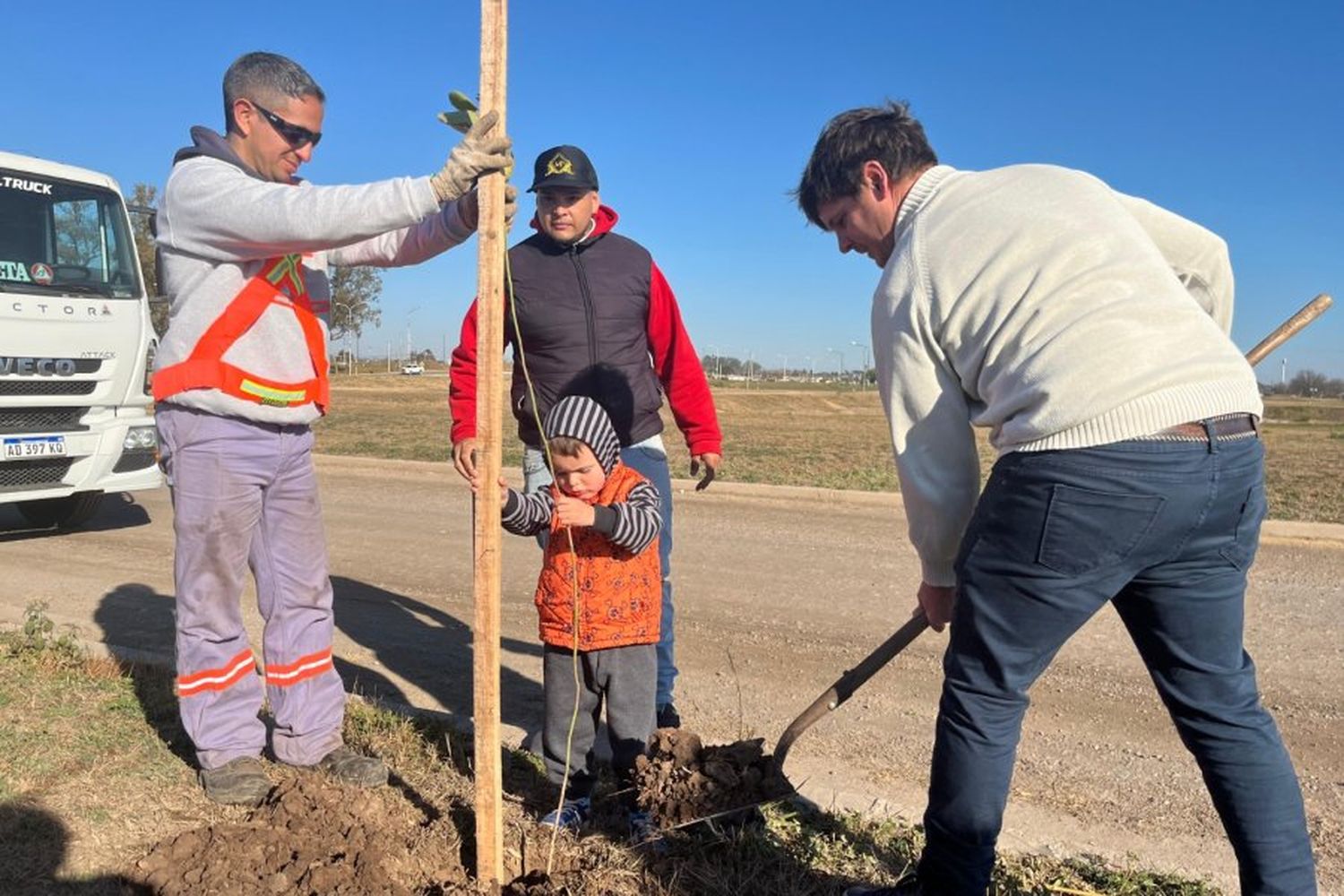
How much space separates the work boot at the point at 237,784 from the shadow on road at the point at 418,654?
86cm

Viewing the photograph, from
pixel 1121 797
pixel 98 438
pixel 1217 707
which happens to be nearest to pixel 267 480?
pixel 1217 707

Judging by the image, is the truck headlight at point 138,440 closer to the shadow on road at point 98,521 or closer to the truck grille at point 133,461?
the truck grille at point 133,461

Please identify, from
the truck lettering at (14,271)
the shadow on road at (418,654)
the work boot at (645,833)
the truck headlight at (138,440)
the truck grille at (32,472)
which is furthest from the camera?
the truck headlight at (138,440)

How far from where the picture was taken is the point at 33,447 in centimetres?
803

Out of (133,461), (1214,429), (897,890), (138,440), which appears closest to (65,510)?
(133,461)

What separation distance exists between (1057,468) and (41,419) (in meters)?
8.36

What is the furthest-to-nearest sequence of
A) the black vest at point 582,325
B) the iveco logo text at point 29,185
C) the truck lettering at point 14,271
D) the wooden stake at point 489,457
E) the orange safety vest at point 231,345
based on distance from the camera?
the iveco logo text at point 29,185
the truck lettering at point 14,271
the black vest at point 582,325
the orange safety vest at point 231,345
the wooden stake at point 489,457

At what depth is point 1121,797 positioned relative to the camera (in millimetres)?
3609

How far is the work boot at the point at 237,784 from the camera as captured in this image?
3367 millimetres

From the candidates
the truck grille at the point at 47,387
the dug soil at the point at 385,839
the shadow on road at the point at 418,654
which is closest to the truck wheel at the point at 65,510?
the truck grille at the point at 47,387

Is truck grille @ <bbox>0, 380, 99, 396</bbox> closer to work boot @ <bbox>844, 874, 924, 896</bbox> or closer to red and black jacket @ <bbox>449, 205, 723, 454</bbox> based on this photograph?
red and black jacket @ <bbox>449, 205, 723, 454</bbox>

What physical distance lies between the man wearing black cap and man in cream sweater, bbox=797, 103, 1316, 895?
4.97 ft

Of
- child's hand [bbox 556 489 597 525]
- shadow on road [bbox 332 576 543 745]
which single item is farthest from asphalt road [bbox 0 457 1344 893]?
child's hand [bbox 556 489 597 525]

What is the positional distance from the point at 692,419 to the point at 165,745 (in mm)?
→ 2402
